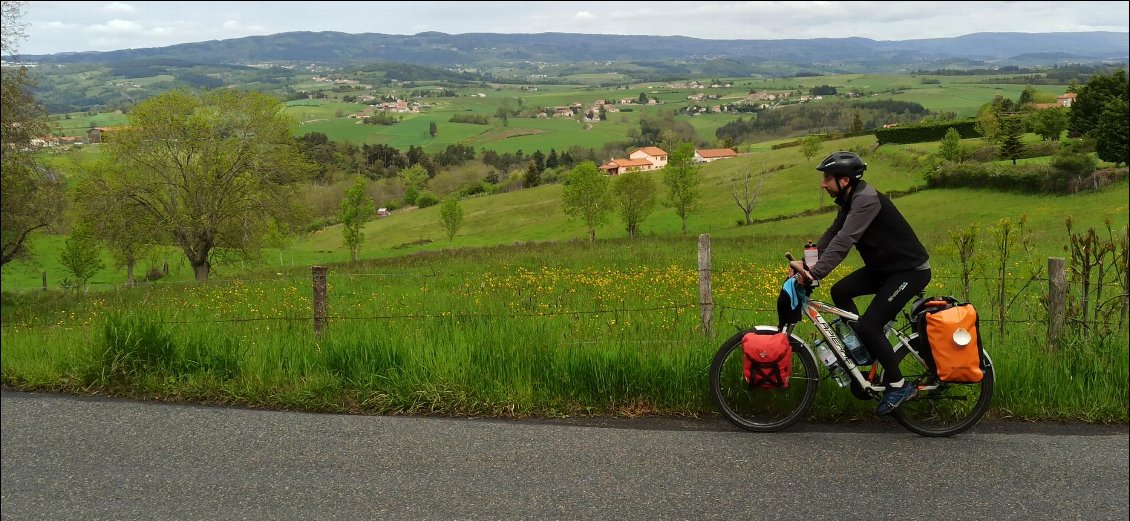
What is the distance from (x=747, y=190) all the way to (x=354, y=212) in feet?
103

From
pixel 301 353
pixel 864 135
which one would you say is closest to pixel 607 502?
pixel 301 353

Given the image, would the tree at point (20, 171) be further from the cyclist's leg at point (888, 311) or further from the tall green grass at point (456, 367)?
the cyclist's leg at point (888, 311)

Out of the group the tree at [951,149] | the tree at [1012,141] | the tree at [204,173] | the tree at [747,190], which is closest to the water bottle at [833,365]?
the tree at [204,173]

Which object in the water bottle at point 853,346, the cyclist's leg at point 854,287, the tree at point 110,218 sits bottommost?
the tree at point 110,218

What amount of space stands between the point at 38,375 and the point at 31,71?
23020 mm

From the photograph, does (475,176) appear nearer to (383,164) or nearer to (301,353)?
(383,164)

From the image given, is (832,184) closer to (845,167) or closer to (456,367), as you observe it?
(845,167)

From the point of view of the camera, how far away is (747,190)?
59250 millimetres

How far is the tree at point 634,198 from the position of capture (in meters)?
58.6

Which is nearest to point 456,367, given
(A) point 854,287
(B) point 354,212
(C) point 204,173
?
(A) point 854,287

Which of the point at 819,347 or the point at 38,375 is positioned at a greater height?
the point at 819,347

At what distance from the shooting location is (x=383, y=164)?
88312 mm

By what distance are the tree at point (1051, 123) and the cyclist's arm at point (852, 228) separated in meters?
64.5

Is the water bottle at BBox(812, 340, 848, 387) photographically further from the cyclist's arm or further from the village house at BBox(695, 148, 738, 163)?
the village house at BBox(695, 148, 738, 163)
